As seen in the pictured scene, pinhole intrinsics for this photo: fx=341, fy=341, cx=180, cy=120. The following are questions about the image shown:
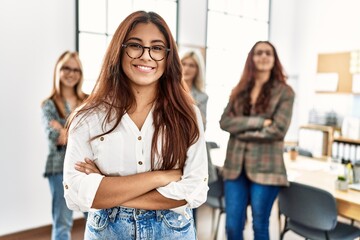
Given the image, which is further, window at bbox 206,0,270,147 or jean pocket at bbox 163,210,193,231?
window at bbox 206,0,270,147

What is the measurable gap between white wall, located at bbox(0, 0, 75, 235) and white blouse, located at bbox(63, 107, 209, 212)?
2.23 m

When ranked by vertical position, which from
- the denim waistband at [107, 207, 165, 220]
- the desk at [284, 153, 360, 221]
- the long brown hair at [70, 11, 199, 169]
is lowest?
the desk at [284, 153, 360, 221]

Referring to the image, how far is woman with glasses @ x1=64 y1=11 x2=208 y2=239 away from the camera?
113 centimetres

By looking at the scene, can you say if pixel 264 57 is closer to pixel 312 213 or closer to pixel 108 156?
pixel 312 213

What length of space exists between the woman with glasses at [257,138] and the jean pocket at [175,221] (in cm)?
106

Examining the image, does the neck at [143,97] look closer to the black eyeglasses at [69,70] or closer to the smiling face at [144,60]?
the smiling face at [144,60]

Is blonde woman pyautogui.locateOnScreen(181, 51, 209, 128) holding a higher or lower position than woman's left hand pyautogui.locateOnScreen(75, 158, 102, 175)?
higher

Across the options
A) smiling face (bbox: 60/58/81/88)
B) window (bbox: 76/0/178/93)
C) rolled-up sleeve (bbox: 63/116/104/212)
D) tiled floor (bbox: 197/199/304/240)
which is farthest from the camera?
window (bbox: 76/0/178/93)

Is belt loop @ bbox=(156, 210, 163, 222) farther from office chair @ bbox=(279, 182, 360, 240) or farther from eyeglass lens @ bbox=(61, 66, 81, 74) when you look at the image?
eyeglass lens @ bbox=(61, 66, 81, 74)

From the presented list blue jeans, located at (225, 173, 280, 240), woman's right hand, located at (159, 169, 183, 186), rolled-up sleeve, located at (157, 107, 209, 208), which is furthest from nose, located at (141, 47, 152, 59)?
blue jeans, located at (225, 173, 280, 240)

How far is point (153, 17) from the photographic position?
1174 millimetres

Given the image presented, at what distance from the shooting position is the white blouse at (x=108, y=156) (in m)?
1.13

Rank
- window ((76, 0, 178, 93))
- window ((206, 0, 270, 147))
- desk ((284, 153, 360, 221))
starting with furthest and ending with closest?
window ((206, 0, 270, 147)), window ((76, 0, 178, 93)), desk ((284, 153, 360, 221))

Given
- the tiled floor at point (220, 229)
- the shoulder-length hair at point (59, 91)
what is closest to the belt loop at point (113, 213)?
the shoulder-length hair at point (59, 91)
